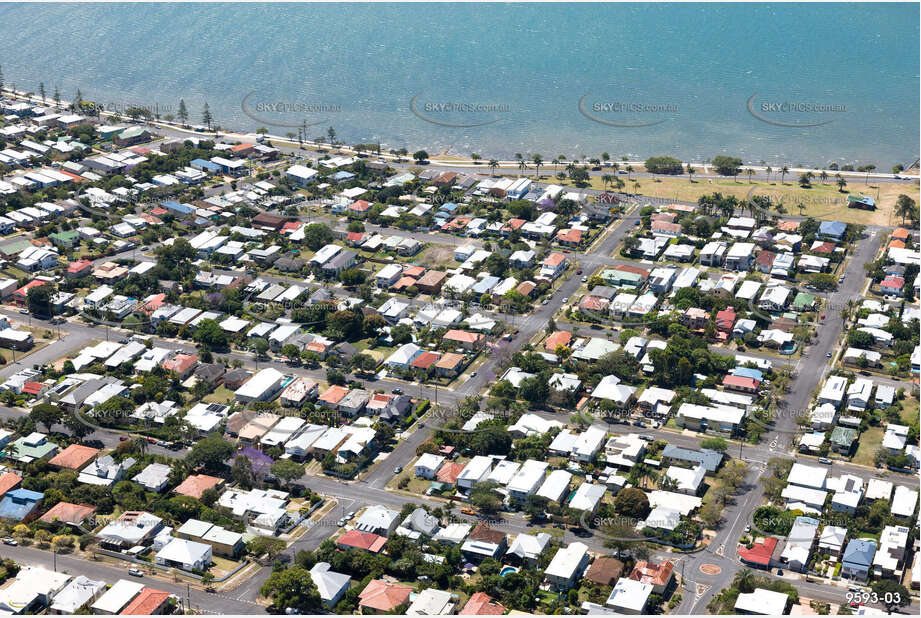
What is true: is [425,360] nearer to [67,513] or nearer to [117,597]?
[67,513]

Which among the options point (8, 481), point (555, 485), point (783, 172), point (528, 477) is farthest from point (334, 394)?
point (783, 172)

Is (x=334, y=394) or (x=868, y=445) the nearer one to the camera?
(x=868, y=445)

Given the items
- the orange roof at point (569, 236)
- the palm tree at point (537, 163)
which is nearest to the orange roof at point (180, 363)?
the orange roof at point (569, 236)

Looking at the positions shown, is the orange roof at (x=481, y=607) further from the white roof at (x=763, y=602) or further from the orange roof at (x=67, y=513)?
the orange roof at (x=67, y=513)

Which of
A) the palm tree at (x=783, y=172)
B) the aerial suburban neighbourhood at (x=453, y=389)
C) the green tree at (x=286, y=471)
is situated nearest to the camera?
the aerial suburban neighbourhood at (x=453, y=389)

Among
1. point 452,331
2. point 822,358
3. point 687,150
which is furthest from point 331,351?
point 687,150

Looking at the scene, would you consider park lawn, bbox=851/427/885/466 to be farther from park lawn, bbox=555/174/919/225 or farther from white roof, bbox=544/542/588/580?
park lawn, bbox=555/174/919/225

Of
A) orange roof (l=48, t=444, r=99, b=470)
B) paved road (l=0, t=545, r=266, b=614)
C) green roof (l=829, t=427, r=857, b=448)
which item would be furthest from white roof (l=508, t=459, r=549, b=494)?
orange roof (l=48, t=444, r=99, b=470)
